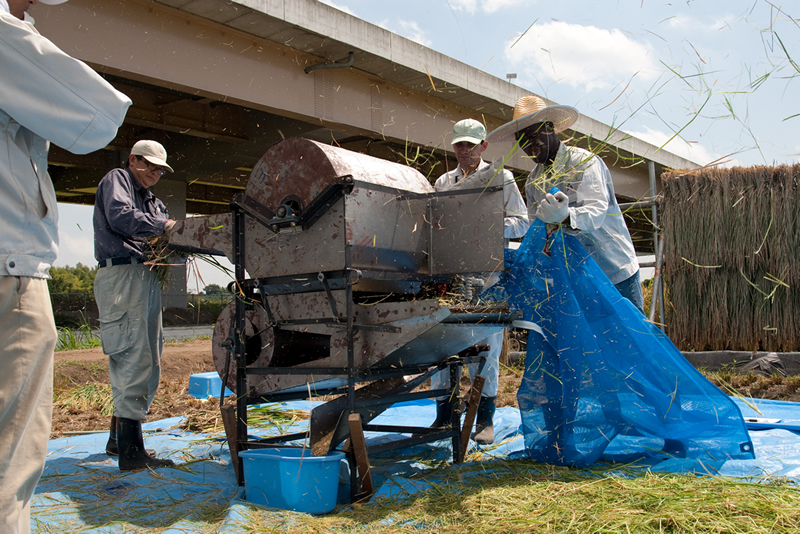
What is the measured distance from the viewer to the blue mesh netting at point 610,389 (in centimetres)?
322

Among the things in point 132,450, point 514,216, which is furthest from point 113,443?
point 514,216

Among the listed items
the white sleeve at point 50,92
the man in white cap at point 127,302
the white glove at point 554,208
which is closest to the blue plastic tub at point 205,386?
the man in white cap at point 127,302

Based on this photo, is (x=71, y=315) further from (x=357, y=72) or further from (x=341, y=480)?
(x=341, y=480)

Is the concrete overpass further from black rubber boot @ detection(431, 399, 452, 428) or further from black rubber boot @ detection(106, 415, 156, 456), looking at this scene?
black rubber boot @ detection(106, 415, 156, 456)

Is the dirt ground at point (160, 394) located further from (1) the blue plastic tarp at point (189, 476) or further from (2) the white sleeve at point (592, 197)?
(2) the white sleeve at point (592, 197)

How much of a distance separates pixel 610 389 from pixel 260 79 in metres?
6.72

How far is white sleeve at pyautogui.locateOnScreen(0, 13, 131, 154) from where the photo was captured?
172 centimetres

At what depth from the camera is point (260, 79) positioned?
27.4 feet

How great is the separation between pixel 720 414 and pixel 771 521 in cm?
→ 92

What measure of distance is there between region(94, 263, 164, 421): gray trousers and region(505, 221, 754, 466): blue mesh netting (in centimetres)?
236

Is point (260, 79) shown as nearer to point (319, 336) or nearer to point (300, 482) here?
point (319, 336)

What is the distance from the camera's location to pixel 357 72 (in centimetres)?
937

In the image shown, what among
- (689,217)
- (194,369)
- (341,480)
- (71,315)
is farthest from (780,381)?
(71,315)

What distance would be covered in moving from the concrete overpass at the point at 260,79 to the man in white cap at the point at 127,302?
196 centimetres
